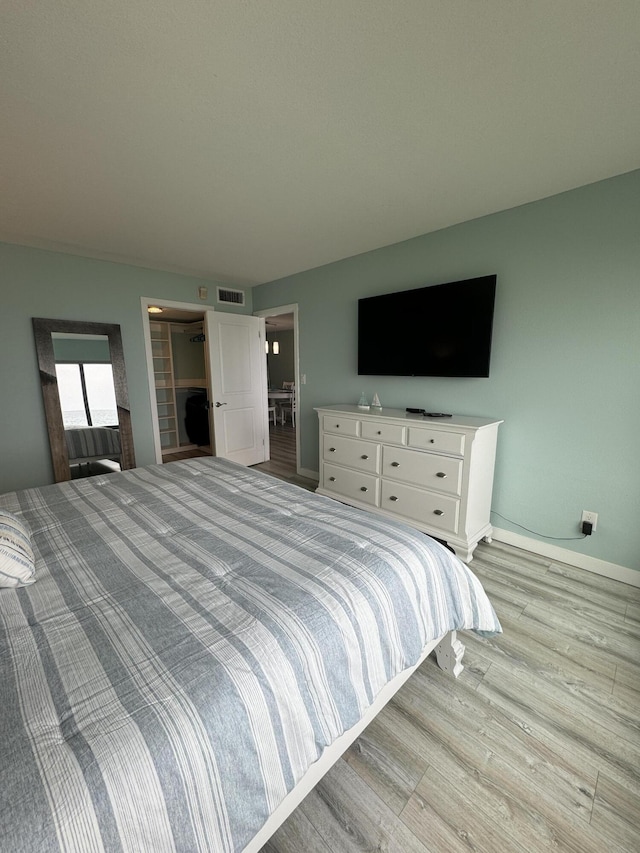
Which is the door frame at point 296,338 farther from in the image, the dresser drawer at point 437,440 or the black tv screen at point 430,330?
the dresser drawer at point 437,440

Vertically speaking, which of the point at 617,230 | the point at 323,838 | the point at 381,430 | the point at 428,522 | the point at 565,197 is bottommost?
the point at 323,838

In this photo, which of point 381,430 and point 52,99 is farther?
point 381,430

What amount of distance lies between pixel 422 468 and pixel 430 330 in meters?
1.14

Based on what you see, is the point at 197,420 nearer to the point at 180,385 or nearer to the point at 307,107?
the point at 180,385

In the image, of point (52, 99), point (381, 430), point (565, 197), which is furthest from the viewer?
point (381, 430)

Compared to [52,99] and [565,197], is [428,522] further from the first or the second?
[52,99]

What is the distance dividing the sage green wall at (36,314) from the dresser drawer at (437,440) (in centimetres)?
296

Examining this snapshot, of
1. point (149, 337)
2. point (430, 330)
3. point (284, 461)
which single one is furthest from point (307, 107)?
point (284, 461)

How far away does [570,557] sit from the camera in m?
2.41

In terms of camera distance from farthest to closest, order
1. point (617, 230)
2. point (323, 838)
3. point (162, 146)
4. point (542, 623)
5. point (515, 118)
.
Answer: point (617, 230) < point (542, 623) < point (162, 146) < point (515, 118) < point (323, 838)

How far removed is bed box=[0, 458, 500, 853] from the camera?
2.05 feet

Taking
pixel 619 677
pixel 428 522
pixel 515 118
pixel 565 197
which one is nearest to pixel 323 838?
pixel 619 677

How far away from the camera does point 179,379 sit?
5.88m

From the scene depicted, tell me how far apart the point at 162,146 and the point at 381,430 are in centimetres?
225
